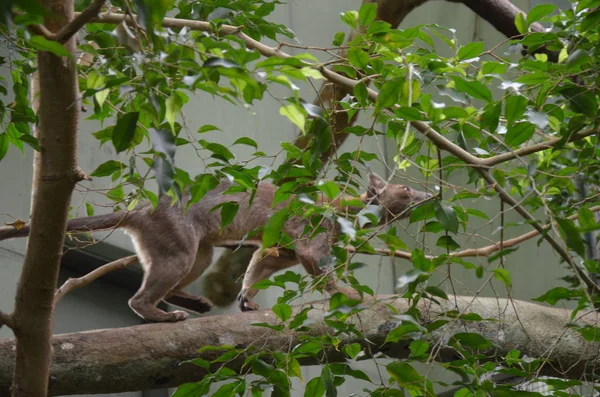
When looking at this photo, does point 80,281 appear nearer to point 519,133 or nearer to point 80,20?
point 80,20

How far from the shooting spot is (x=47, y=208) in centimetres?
204

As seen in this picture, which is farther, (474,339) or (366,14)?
(366,14)

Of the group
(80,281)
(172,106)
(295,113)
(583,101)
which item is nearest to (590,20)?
(583,101)

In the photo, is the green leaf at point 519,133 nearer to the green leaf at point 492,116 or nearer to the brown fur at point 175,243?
the green leaf at point 492,116

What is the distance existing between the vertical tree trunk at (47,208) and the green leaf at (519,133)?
Answer: 131 cm

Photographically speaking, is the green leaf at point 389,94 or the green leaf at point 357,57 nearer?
the green leaf at point 389,94

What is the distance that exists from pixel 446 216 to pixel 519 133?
41 cm

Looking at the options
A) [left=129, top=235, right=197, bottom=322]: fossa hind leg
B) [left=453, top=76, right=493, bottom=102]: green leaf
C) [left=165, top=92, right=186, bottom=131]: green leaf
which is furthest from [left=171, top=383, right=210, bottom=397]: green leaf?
[left=129, top=235, right=197, bottom=322]: fossa hind leg

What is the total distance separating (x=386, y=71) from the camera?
7.75 feet

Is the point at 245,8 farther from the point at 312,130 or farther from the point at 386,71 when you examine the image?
the point at 312,130

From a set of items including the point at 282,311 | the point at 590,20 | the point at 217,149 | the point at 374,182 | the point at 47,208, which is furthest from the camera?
the point at 374,182

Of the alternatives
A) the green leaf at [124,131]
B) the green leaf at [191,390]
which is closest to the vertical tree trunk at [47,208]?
the green leaf at [124,131]

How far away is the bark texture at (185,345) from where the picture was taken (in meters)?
3.03

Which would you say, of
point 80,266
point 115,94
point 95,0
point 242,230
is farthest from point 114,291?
point 95,0
